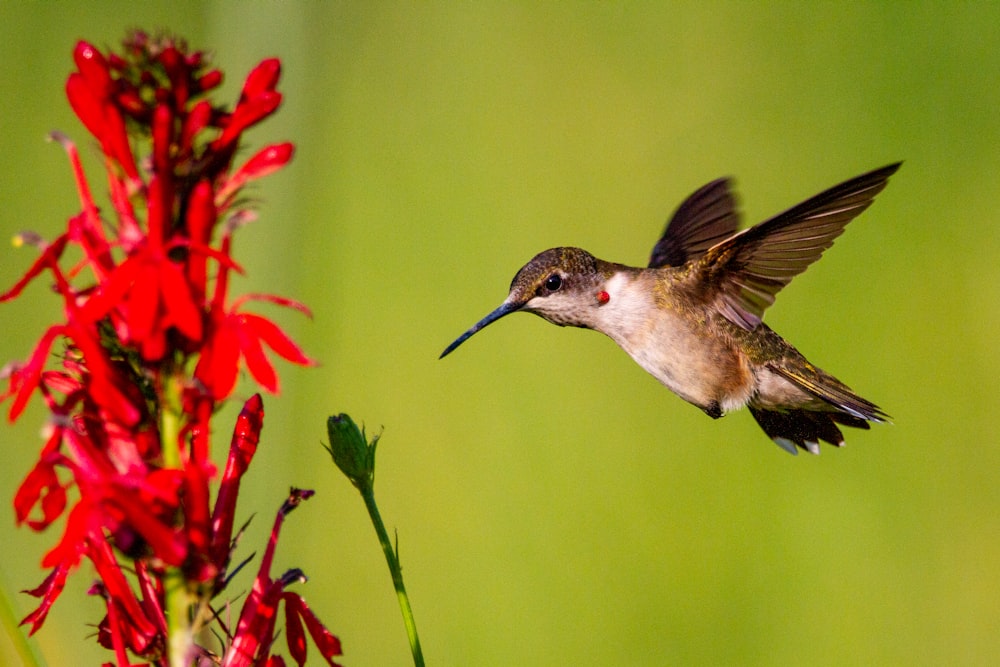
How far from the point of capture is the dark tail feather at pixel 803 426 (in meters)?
2.05

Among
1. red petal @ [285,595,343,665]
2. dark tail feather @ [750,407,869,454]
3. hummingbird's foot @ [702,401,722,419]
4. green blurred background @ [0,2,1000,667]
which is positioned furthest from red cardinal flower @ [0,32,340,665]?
green blurred background @ [0,2,1000,667]

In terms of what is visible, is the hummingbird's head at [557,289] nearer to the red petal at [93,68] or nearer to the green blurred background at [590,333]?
the red petal at [93,68]

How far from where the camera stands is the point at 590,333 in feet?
11.0

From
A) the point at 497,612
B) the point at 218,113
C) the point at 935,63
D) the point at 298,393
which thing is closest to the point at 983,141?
the point at 935,63

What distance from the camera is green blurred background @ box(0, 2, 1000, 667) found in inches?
111

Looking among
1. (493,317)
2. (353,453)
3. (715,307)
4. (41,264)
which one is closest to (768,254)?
(715,307)

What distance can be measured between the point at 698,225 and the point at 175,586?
1432 mm

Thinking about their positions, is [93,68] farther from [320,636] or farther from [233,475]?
[320,636]

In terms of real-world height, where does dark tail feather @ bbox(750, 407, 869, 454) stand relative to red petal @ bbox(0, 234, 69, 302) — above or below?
below

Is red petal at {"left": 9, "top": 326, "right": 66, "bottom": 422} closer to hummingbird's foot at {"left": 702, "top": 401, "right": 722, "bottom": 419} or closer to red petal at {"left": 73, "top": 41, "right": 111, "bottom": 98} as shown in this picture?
red petal at {"left": 73, "top": 41, "right": 111, "bottom": 98}

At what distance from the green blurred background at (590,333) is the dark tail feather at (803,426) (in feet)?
2.76

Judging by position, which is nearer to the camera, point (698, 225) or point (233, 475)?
point (233, 475)

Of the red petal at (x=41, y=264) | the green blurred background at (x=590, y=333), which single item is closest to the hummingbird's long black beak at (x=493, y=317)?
the red petal at (x=41, y=264)

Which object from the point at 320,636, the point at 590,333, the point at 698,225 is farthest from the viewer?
the point at 590,333
